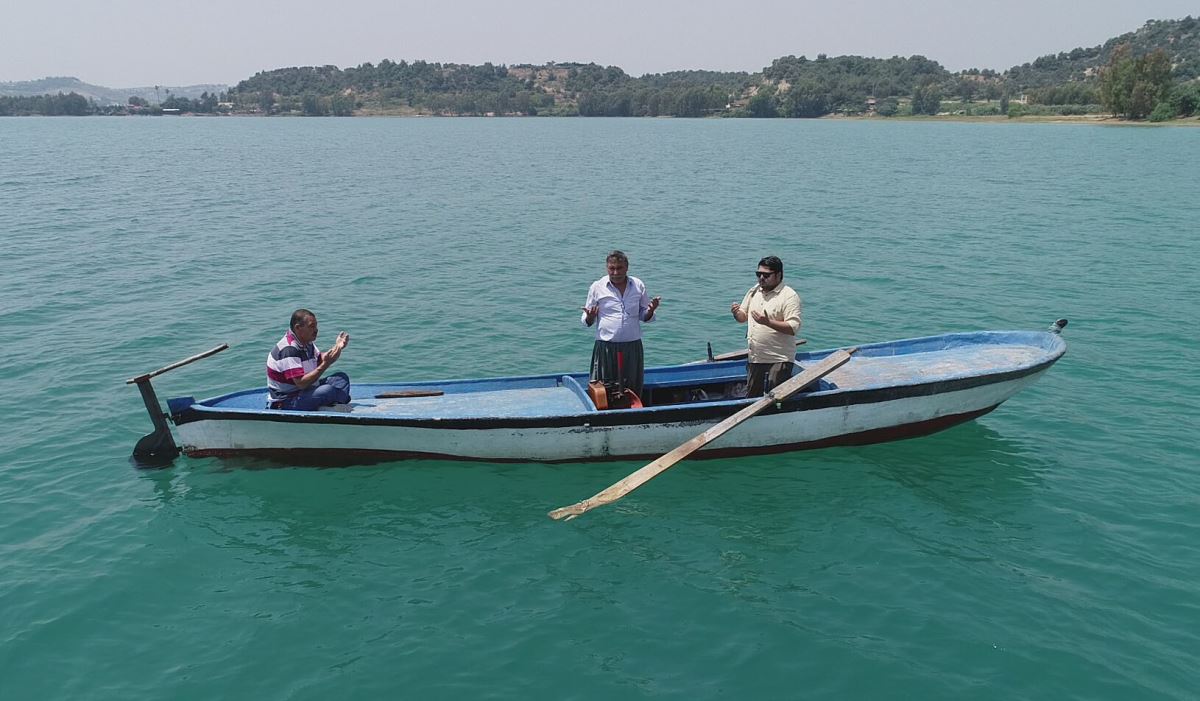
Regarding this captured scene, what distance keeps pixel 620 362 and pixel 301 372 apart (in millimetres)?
4470

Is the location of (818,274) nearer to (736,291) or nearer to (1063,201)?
(736,291)

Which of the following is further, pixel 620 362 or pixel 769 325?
pixel 620 362

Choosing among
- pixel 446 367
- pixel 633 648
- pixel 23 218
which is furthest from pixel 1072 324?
pixel 23 218

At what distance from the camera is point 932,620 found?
29.3 feet

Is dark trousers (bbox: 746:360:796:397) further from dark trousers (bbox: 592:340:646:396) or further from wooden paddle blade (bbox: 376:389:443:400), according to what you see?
wooden paddle blade (bbox: 376:389:443:400)

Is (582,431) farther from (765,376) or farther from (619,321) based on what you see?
(765,376)

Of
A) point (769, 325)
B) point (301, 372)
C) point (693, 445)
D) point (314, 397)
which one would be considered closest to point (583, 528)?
point (693, 445)

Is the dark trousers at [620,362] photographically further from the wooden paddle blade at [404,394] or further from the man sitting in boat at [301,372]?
the man sitting in boat at [301,372]

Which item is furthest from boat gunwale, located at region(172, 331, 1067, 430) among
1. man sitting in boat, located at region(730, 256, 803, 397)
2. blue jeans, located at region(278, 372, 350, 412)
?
man sitting in boat, located at region(730, 256, 803, 397)

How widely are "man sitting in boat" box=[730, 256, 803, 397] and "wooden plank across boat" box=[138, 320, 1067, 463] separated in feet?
1.51

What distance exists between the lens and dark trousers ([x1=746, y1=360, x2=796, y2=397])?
39.3ft

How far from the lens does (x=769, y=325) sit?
11.4 metres

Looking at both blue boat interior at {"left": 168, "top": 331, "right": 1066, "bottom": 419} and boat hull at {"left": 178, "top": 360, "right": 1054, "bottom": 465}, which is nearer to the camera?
boat hull at {"left": 178, "top": 360, "right": 1054, "bottom": 465}

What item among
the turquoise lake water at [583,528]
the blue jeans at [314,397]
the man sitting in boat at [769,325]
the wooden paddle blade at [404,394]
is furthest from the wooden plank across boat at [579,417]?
the man sitting in boat at [769,325]
